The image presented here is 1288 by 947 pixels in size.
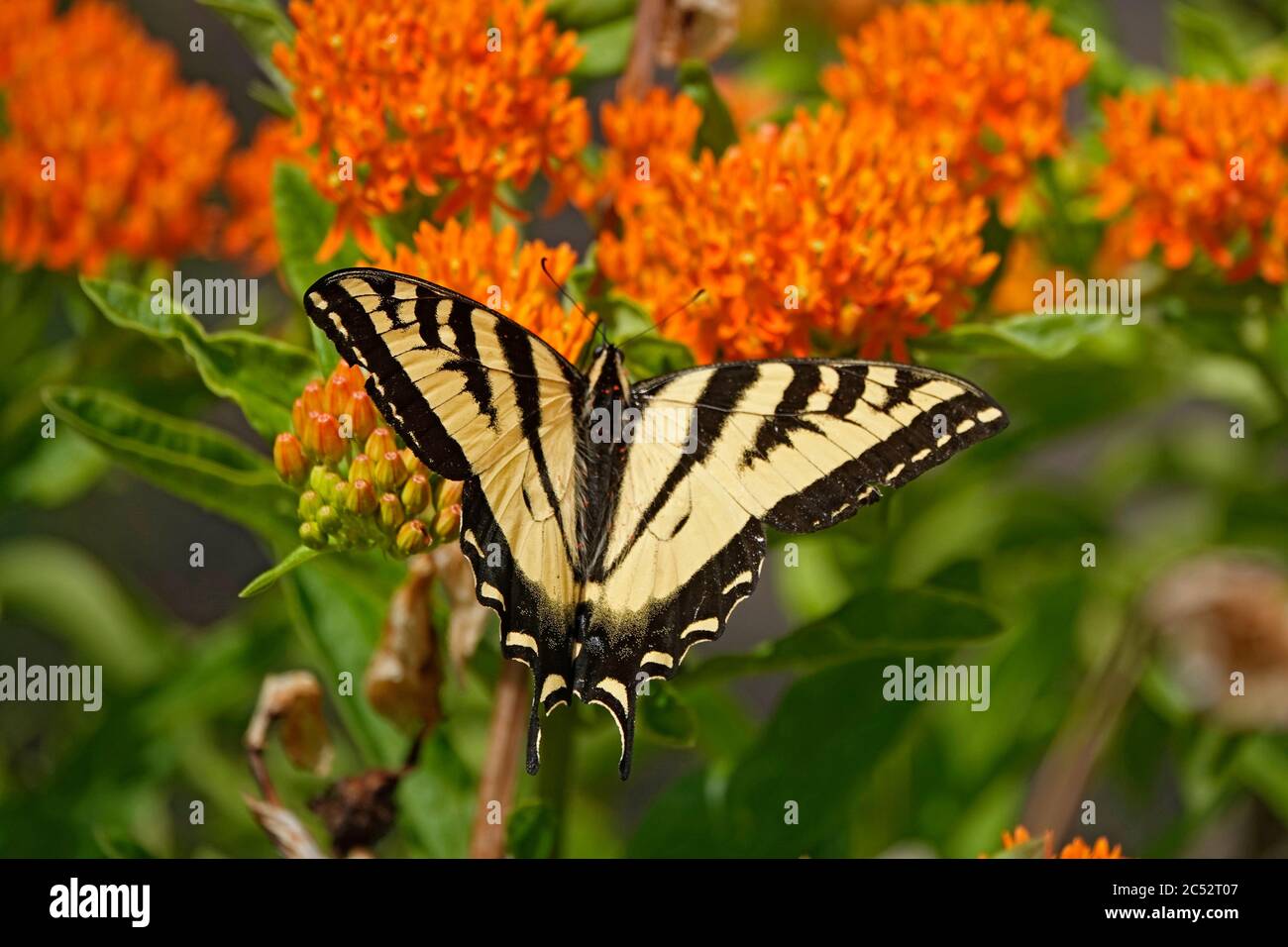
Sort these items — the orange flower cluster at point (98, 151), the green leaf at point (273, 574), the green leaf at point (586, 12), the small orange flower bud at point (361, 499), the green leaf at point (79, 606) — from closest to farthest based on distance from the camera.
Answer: the green leaf at point (273, 574) → the small orange flower bud at point (361, 499) → the green leaf at point (586, 12) → the orange flower cluster at point (98, 151) → the green leaf at point (79, 606)

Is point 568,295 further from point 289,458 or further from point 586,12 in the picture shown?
point 586,12

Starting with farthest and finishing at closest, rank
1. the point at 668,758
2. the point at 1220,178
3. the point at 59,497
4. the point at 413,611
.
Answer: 1. the point at 668,758
2. the point at 59,497
3. the point at 1220,178
4. the point at 413,611

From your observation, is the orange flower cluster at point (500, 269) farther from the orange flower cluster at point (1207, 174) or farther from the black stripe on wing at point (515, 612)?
the orange flower cluster at point (1207, 174)

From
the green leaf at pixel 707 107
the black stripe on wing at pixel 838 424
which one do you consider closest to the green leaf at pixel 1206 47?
the green leaf at pixel 707 107

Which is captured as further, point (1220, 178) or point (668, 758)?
point (668, 758)
